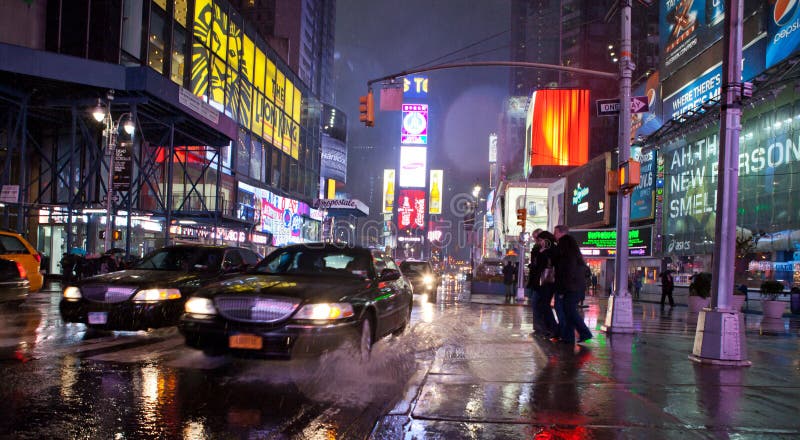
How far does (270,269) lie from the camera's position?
25.4 feet

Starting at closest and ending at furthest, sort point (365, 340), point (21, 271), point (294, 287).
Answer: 1. point (294, 287)
2. point (365, 340)
3. point (21, 271)

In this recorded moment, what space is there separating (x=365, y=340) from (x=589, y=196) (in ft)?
146

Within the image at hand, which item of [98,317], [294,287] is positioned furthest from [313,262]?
[98,317]

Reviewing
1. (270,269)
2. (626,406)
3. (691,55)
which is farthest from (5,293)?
(691,55)

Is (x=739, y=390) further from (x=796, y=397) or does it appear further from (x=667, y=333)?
(x=667, y=333)

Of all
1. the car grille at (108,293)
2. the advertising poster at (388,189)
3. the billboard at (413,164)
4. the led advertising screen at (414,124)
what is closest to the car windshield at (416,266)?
the car grille at (108,293)

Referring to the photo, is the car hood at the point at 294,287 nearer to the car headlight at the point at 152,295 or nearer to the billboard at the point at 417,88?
the car headlight at the point at 152,295

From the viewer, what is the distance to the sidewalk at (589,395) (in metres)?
4.42

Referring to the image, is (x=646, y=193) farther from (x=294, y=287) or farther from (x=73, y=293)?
(x=73, y=293)

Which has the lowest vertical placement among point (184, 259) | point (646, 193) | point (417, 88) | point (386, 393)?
point (386, 393)

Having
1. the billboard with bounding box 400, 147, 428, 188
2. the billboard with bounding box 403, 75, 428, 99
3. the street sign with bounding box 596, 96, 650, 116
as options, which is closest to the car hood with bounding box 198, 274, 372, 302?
the street sign with bounding box 596, 96, 650, 116

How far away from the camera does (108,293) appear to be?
8.21 meters

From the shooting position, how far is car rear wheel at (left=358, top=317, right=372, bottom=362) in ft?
21.4

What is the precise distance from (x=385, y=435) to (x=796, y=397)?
446cm
